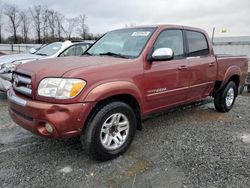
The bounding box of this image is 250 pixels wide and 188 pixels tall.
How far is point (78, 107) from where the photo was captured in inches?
122

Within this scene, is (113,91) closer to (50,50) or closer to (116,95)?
(116,95)

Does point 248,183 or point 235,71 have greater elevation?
point 235,71

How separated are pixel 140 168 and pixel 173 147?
0.86 meters

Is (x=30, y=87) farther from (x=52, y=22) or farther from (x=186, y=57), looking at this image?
(x=52, y=22)

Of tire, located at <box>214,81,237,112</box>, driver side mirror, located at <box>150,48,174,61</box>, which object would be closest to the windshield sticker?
driver side mirror, located at <box>150,48,174,61</box>

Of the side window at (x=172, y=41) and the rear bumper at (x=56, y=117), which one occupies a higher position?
the side window at (x=172, y=41)

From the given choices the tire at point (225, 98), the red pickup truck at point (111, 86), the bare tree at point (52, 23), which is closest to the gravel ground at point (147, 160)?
the red pickup truck at point (111, 86)

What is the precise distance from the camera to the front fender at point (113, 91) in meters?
3.19

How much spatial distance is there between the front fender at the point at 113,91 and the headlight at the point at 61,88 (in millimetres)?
153

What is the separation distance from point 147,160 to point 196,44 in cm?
266

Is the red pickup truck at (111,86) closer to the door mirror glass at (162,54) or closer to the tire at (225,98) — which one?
the door mirror glass at (162,54)

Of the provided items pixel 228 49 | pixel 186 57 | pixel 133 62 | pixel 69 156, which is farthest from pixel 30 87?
pixel 228 49

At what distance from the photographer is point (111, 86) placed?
3.36m

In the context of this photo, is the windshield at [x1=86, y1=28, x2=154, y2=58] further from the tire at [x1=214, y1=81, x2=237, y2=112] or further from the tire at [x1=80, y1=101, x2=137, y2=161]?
the tire at [x1=214, y1=81, x2=237, y2=112]
